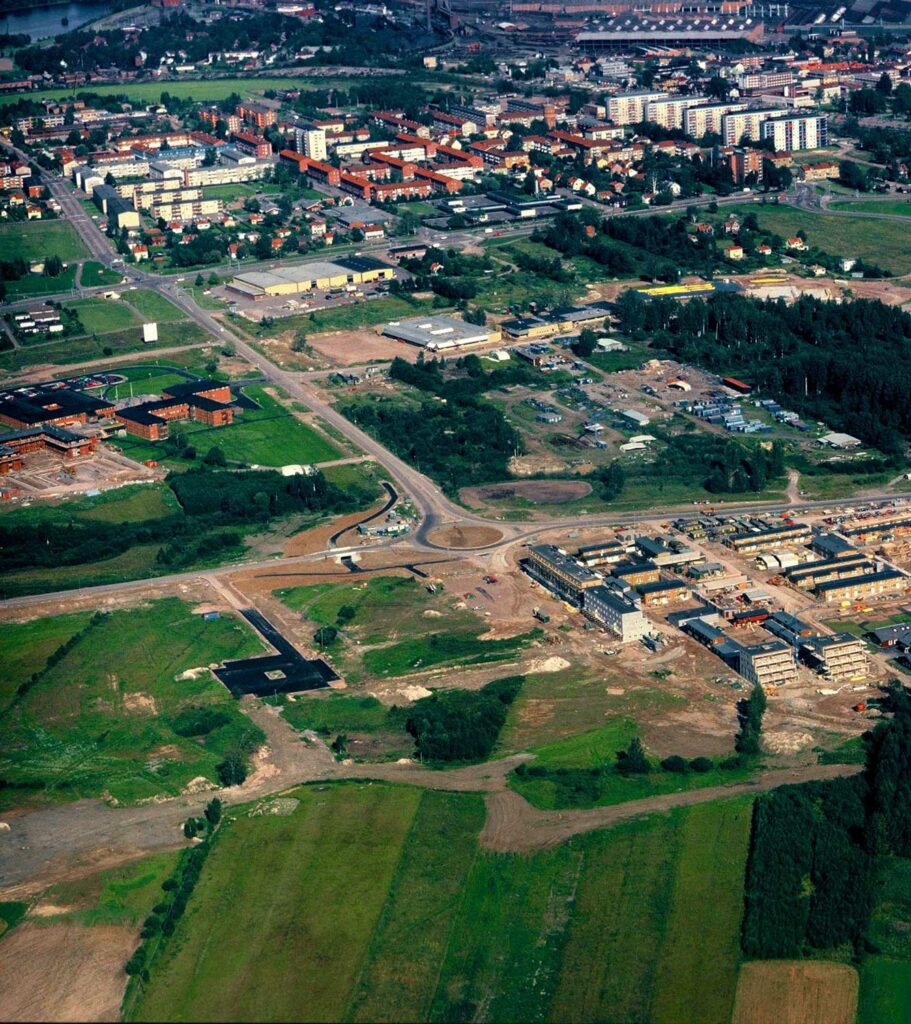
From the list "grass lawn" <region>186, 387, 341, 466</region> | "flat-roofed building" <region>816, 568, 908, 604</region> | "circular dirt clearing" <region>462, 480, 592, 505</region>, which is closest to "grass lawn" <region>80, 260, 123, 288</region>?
"grass lawn" <region>186, 387, 341, 466</region>

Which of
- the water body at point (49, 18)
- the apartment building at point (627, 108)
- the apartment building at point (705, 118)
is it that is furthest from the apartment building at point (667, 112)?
the water body at point (49, 18)

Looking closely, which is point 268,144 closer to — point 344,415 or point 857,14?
point 344,415

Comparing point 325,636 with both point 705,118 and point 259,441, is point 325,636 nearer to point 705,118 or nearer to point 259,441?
point 259,441

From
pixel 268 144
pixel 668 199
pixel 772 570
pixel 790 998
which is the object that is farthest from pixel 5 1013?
pixel 268 144

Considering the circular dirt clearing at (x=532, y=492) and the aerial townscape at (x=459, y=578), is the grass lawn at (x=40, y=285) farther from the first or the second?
the circular dirt clearing at (x=532, y=492)

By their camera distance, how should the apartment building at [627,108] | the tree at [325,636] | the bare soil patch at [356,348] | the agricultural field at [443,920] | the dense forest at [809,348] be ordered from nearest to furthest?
the agricultural field at [443,920]
the tree at [325,636]
the dense forest at [809,348]
the bare soil patch at [356,348]
the apartment building at [627,108]

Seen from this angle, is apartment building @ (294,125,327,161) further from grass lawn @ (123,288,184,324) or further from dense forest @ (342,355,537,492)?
dense forest @ (342,355,537,492)
